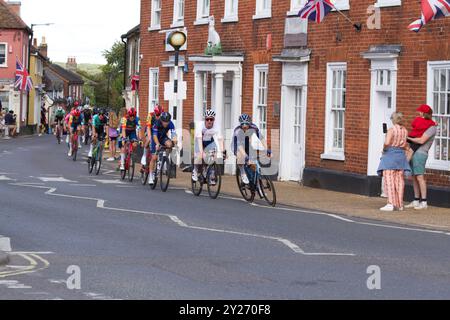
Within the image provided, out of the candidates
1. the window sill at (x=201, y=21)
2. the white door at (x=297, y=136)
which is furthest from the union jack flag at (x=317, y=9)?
the window sill at (x=201, y=21)

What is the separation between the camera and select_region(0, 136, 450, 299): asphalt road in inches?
485

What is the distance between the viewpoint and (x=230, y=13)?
119ft

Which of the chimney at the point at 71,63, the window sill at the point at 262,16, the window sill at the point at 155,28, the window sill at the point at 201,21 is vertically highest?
the chimney at the point at 71,63

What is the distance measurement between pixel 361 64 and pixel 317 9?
5.21 ft

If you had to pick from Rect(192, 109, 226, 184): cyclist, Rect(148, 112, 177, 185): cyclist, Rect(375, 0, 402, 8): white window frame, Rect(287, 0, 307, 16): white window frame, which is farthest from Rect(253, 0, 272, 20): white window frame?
Rect(192, 109, 226, 184): cyclist

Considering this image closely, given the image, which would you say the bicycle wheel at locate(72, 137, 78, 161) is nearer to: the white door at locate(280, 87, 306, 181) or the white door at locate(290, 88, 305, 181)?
the white door at locate(280, 87, 306, 181)

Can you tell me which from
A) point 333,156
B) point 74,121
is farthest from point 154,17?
point 333,156

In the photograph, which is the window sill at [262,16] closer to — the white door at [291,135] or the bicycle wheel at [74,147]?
the white door at [291,135]

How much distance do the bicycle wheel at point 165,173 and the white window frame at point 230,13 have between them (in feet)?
28.6

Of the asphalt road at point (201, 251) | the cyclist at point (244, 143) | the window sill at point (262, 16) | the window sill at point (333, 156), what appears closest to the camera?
the asphalt road at point (201, 251)

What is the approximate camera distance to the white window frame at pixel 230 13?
3562cm

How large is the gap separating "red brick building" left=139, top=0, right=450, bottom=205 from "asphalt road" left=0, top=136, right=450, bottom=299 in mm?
4091
